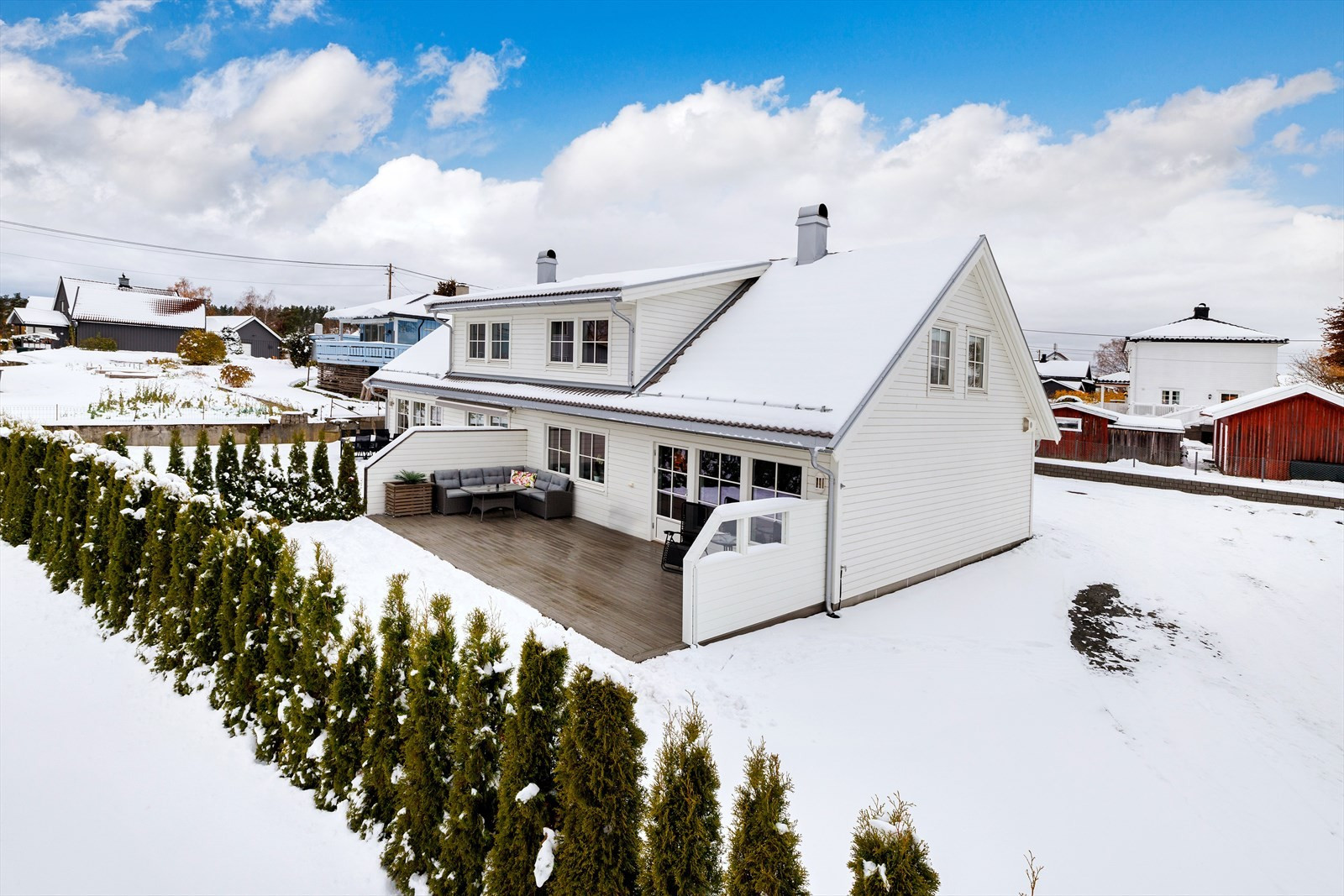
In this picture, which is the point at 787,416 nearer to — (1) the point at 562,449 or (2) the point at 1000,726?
(2) the point at 1000,726

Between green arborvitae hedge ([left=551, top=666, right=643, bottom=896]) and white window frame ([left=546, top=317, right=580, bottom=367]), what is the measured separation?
453 inches

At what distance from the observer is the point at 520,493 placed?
46.6 feet

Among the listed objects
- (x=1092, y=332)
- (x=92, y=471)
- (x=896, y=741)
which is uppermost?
(x=1092, y=332)

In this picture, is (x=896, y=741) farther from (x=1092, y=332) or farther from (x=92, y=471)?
(x=1092, y=332)

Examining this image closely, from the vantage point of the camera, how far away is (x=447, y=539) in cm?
1188

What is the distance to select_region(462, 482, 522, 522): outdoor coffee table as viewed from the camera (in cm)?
1363

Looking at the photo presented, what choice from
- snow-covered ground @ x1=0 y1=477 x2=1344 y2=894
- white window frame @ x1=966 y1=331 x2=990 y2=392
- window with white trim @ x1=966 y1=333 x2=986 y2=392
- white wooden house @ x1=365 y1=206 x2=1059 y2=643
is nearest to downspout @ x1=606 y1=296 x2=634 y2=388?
white wooden house @ x1=365 y1=206 x2=1059 y2=643

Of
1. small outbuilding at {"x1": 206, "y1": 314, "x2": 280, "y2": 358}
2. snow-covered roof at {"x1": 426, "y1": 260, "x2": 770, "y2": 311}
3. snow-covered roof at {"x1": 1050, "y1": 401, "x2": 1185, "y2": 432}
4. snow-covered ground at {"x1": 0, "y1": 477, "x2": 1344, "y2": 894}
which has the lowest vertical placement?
snow-covered ground at {"x1": 0, "y1": 477, "x2": 1344, "y2": 894}

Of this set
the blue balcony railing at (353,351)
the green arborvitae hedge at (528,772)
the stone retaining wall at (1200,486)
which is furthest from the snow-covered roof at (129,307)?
Result: the green arborvitae hedge at (528,772)

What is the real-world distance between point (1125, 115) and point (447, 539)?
21574 millimetres

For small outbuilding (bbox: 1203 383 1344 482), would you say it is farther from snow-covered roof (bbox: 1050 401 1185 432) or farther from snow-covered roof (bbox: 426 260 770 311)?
snow-covered roof (bbox: 426 260 770 311)

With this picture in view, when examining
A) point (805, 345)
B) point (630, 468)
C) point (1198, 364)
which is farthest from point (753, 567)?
point (1198, 364)

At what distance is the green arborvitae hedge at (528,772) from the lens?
3.36 m

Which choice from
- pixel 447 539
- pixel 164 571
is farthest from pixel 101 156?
pixel 164 571
